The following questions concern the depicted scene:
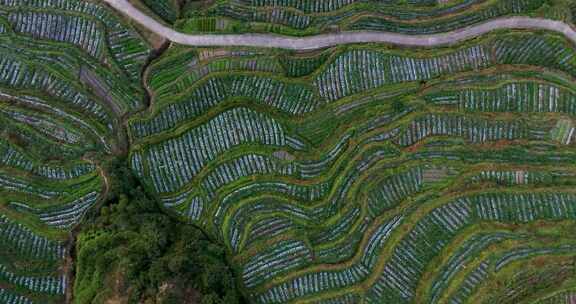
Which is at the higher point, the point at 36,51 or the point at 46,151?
the point at 36,51

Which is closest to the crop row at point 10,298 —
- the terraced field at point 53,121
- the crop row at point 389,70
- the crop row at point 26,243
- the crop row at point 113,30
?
the terraced field at point 53,121

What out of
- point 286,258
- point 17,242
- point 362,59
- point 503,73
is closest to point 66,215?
point 17,242

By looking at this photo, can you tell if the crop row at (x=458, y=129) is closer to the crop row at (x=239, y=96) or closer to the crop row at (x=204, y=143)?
the crop row at (x=239, y=96)

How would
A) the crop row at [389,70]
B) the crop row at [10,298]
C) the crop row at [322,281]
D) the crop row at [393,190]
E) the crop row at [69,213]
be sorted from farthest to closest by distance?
1. the crop row at [389,70]
2. the crop row at [393,190]
3. the crop row at [69,213]
4. the crop row at [322,281]
5. the crop row at [10,298]

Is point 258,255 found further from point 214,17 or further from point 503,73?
point 503,73

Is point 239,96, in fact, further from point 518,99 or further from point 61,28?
point 518,99

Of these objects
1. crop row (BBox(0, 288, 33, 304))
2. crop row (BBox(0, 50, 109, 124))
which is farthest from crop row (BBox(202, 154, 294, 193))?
crop row (BBox(0, 288, 33, 304))
